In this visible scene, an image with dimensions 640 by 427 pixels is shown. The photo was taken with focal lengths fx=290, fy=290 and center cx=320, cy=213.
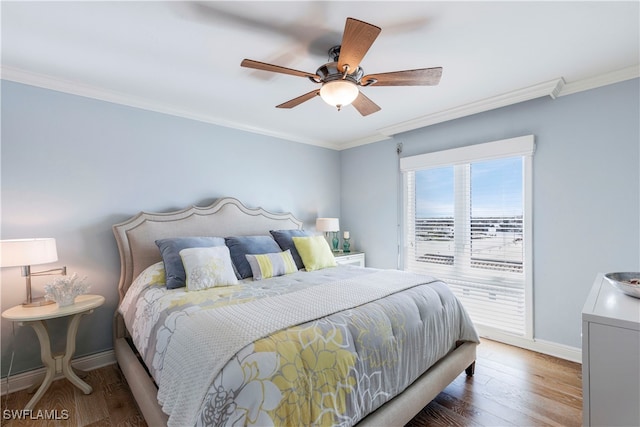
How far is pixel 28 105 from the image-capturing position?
2.35 meters

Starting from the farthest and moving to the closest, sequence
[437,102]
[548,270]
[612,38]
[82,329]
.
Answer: [437,102] < [548,270] < [82,329] < [612,38]

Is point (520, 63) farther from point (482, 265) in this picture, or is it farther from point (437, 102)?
point (482, 265)

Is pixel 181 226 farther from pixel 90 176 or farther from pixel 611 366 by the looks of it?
pixel 611 366

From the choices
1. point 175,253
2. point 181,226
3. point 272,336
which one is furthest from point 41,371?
point 272,336

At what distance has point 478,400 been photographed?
207cm

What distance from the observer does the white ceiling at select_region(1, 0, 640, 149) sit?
165cm

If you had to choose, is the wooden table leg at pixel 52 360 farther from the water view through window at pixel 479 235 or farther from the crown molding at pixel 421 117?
the water view through window at pixel 479 235

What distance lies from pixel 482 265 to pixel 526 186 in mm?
933

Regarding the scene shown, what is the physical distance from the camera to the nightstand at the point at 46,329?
1.97 metres

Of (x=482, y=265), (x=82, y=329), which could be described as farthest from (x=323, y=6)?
(x=82, y=329)

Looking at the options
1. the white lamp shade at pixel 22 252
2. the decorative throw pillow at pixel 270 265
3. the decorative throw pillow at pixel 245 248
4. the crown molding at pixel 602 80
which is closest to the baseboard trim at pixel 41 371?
the white lamp shade at pixel 22 252

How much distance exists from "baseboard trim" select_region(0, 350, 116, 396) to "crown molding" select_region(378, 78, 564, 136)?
3886 mm

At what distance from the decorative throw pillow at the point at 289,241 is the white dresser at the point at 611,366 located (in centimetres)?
229

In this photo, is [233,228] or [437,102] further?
[233,228]
